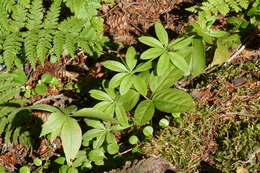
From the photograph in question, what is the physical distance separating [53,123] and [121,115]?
0.64 m

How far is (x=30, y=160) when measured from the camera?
10.1 feet

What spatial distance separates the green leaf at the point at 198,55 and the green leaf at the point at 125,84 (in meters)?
0.60

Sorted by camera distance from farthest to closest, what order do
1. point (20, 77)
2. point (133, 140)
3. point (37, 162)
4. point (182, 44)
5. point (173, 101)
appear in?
point (20, 77) → point (37, 162) → point (133, 140) → point (182, 44) → point (173, 101)

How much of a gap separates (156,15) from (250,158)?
206cm

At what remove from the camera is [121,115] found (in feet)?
7.66

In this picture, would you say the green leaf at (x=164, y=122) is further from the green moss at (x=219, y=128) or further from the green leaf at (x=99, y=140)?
the green leaf at (x=99, y=140)

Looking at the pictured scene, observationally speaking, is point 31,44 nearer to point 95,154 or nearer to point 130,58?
point 130,58

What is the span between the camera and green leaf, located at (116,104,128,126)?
7.57 feet

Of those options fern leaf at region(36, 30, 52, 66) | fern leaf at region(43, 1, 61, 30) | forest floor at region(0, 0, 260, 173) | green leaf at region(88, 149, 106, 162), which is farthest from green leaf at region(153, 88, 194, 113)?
fern leaf at region(43, 1, 61, 30)

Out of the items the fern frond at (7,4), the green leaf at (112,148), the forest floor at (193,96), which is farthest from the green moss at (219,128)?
the fern frond at (7,4)

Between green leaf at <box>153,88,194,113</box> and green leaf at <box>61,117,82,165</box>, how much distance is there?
74cm

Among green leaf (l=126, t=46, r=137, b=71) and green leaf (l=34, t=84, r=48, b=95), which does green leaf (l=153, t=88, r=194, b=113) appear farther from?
green leaf (l=34, t=84, r=48, b=95)

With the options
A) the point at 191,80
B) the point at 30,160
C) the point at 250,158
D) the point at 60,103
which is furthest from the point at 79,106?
the point at 250,158

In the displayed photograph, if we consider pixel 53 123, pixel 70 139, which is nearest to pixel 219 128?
pixel 70 139
